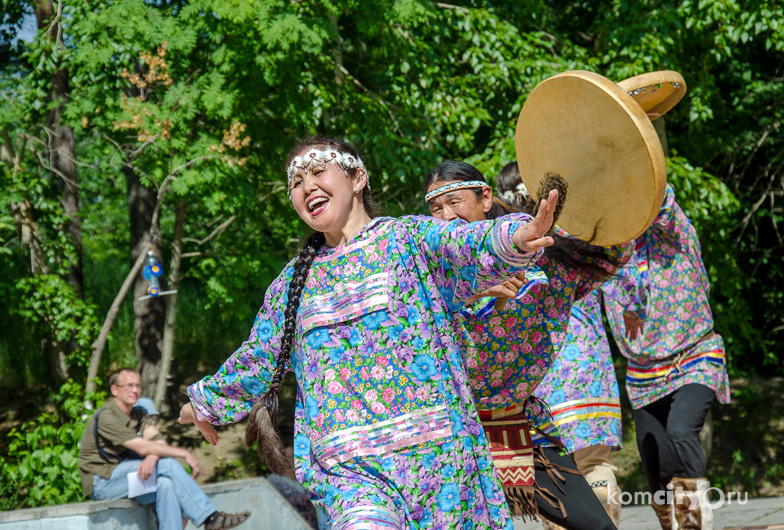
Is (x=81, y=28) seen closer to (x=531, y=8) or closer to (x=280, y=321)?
(x=531, y=8)

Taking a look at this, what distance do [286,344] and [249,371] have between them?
28 cm

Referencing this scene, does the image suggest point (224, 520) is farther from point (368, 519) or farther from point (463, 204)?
point (368, 519)

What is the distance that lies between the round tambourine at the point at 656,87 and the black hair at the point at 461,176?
70 cm

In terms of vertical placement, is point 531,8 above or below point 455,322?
above

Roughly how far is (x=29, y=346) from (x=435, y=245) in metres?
11.4

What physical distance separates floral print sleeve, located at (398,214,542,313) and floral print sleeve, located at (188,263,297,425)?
0.53m

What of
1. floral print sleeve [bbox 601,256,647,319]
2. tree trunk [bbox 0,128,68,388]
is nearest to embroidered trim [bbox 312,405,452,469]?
floral print sleeve [bbox 601,256,647,319]

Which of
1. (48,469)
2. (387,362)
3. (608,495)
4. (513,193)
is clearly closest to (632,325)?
(608,495)

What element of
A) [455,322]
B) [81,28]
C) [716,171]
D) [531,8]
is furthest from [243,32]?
[716,171]

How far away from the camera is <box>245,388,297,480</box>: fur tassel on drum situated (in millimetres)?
3035

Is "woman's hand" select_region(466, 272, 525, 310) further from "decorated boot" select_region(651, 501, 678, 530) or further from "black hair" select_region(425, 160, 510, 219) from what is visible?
"decorated boot" select_region(651, 501, 678, 530)

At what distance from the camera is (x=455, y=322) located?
294 cm

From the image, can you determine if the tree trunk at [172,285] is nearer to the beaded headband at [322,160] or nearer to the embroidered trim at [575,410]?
the embroidered trim at [575,410]

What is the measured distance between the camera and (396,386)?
2.65m
